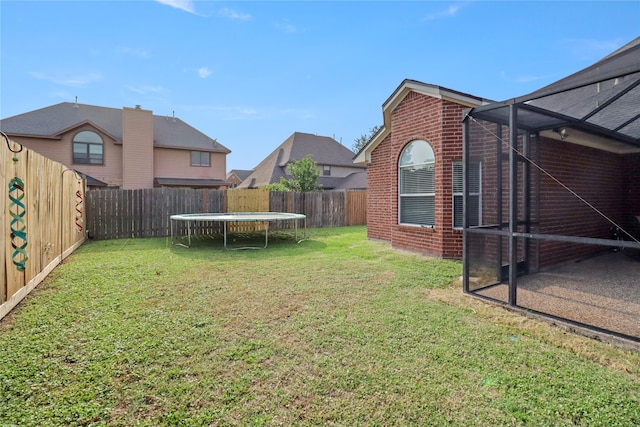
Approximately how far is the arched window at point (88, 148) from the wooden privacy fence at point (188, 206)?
40.5 feet

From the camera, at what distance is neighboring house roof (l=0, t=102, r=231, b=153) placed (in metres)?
18.1

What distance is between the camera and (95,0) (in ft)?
22.6

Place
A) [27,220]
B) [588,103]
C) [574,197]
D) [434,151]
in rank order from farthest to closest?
[434,151]
[574,197]
[27,220]
[588,103]

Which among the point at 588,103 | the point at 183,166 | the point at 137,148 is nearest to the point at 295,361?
the point at 588,103

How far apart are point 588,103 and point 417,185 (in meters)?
3.47

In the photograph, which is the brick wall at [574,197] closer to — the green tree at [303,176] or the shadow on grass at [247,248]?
the shadow on grass at [247,248]

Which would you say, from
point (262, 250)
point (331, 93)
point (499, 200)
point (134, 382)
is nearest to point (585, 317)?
point (499, 200)

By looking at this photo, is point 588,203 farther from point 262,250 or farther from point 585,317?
point 262,250

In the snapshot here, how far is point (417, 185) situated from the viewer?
7137mm

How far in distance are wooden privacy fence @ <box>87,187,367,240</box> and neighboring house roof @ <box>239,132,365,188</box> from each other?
39.5 feet

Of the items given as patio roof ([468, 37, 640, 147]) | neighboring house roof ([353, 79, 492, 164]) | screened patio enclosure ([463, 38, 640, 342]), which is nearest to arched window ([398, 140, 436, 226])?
neighboring house roof ([353, 79, 492, 164])

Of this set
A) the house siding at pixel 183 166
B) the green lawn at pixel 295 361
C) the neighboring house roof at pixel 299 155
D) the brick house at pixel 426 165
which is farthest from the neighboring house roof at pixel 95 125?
the green lawn at pixel 295 361

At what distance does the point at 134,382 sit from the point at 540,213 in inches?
225

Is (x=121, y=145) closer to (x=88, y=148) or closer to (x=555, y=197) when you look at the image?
(x=88, y=148)
